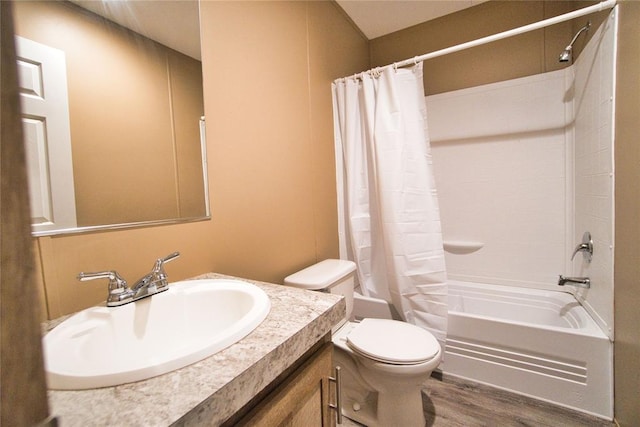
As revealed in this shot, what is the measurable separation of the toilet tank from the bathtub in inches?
15.9

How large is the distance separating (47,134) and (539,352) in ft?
7.37

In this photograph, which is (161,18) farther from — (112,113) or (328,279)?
(328,279)

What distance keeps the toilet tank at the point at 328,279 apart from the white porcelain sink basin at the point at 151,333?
494mm

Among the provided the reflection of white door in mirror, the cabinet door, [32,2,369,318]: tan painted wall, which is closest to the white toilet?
[32,2,369,318]: tan painted wall

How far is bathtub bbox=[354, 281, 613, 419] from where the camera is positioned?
1.35 metres

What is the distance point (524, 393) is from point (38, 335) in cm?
208

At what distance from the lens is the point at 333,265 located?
1614 millimetres

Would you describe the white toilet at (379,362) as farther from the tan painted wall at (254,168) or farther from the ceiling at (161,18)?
the ceiling at (161,18)

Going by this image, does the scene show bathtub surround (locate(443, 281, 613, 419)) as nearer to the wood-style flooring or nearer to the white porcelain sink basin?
the wood-style flooring

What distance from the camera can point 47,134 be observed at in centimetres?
71

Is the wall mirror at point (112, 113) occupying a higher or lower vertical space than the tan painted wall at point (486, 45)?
lower

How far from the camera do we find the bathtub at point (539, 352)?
135 cm

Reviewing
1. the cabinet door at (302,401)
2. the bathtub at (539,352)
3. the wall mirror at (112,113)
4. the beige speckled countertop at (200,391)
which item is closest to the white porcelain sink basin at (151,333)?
the beige speckled countertop at (200,391)

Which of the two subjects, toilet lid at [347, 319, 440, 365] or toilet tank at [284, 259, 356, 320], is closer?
toilet lid at [347, 319, 440, 365]
